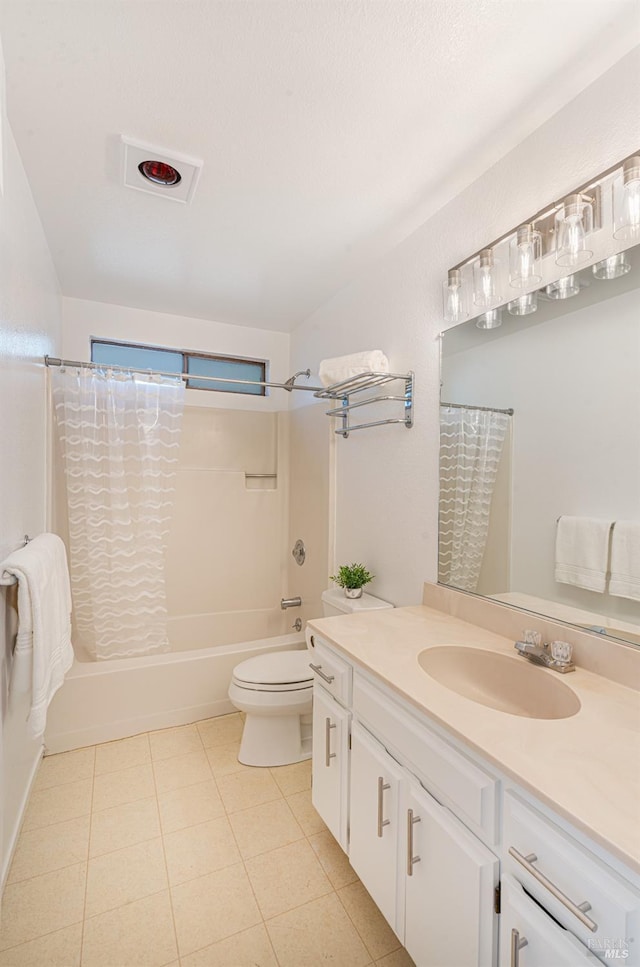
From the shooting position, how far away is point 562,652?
1146 mm

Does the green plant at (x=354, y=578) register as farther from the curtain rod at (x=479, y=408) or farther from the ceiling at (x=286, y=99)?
the ceiling at (x=286, y=99)

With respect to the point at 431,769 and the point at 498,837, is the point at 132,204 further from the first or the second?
the point at 498,837

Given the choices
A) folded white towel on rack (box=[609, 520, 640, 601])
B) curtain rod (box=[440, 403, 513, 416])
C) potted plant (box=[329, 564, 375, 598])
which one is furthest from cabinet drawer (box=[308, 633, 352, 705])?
curtain rod (box=[440, 403, 513, 416])

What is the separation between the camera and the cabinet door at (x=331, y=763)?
1.37 meters

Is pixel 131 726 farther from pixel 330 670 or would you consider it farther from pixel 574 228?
pixel 574 228

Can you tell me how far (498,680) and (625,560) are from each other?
18.9 inches

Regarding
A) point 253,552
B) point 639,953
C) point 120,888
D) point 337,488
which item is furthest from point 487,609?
point 253,552

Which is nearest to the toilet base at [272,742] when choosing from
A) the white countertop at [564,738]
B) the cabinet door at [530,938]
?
the white countertop at [564,738]

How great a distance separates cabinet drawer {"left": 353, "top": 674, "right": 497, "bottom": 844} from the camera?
847 millimetres

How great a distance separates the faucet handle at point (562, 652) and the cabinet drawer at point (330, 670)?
575mm

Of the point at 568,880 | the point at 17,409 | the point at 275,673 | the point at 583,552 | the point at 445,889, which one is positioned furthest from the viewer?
the point at 275,673

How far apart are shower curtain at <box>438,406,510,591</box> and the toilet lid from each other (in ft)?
2.92

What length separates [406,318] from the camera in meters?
1.91

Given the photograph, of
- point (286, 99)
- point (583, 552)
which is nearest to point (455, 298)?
point (286, 99)
